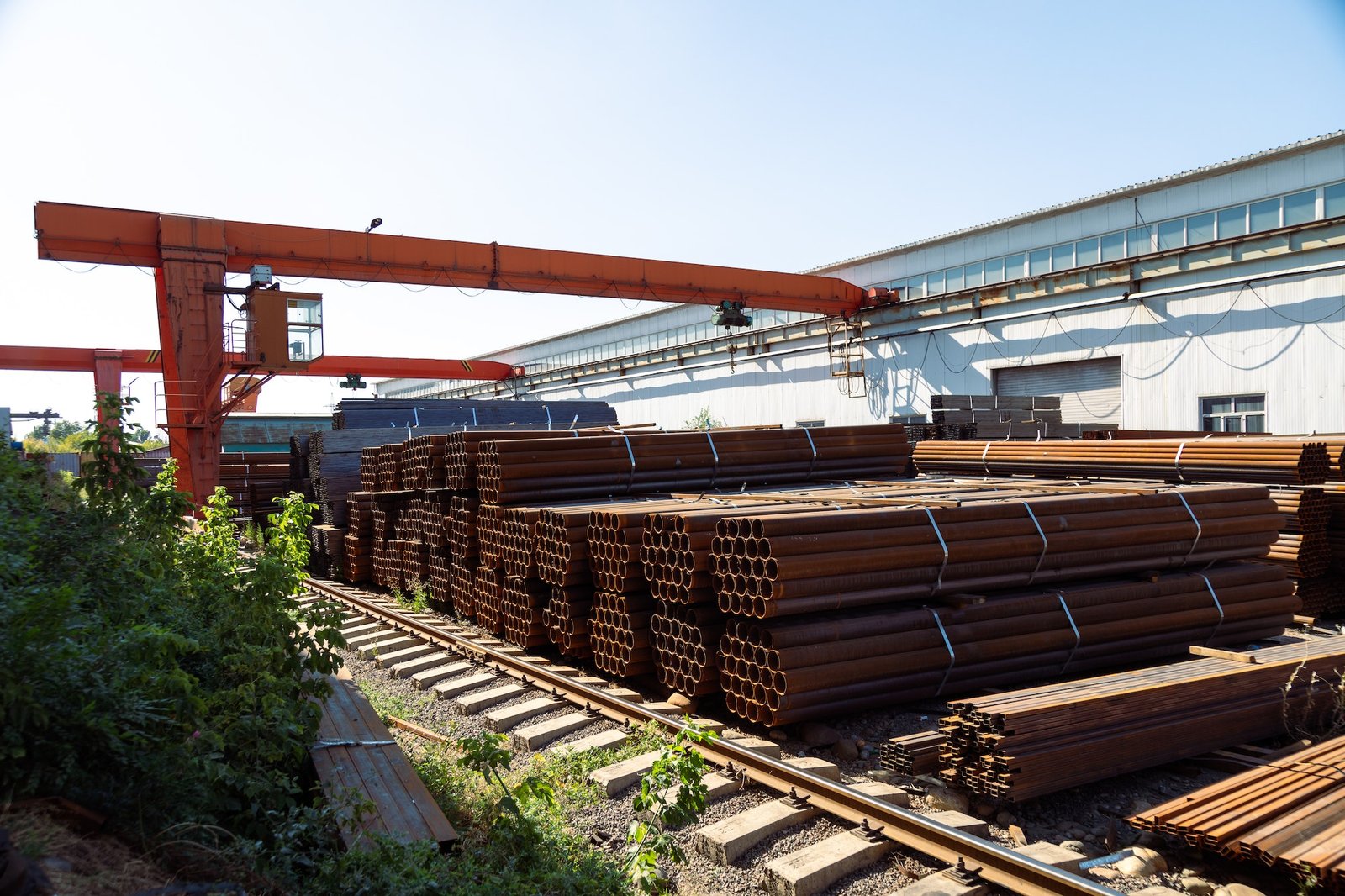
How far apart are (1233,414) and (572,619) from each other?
1617 centimetres

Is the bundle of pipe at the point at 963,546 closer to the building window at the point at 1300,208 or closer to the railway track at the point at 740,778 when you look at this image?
the railway track at the point at 740,778

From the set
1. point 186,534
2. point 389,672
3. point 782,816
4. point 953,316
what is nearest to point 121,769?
point 782,816

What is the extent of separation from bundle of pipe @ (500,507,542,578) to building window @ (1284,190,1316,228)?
55.7 feet

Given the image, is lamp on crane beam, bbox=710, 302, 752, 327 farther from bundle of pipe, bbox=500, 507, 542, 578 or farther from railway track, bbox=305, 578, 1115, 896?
railway track, bbox=305, 578, 1115, 896

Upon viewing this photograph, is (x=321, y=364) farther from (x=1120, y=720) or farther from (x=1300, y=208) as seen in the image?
(x=1120, y=720)

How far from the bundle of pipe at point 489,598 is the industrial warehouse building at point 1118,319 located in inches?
629

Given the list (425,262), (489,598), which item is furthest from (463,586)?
(425,262)

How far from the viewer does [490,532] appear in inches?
395

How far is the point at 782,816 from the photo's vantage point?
15.9 ft

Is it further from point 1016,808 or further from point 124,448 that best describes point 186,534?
point 1016,808

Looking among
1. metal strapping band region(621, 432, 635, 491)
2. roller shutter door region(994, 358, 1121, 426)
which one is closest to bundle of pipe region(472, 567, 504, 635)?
metal strapping band region(621, 432, 635, 491)

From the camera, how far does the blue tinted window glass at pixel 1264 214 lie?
58.2 ft

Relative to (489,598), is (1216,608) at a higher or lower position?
higher

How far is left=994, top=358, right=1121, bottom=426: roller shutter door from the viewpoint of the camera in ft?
67.0
